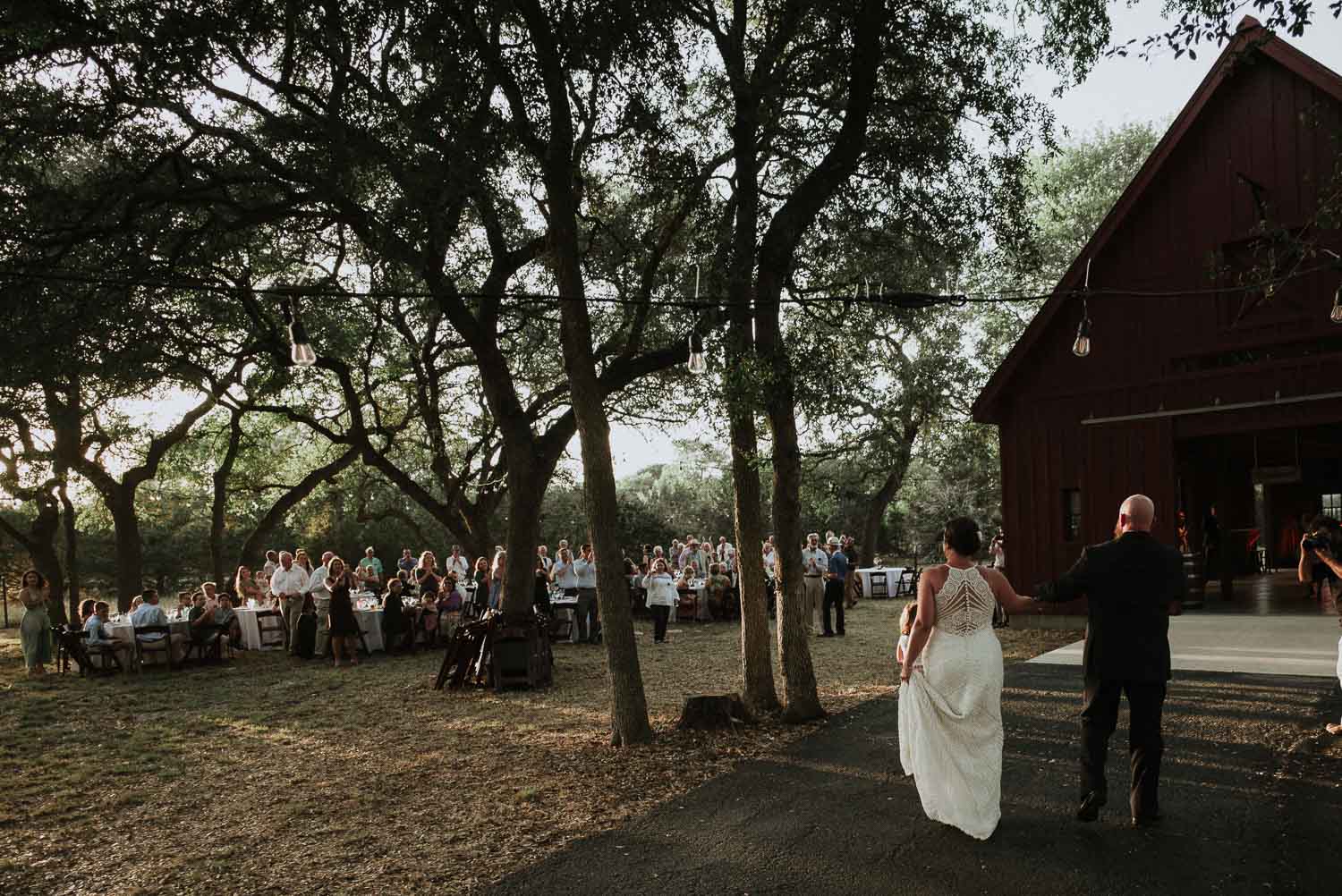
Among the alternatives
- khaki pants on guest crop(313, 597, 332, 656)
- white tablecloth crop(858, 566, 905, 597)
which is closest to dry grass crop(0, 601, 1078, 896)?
khaki pants on guest crop(313, 597, 332, 656)

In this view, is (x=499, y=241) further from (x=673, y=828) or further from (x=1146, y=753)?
(x=1146, y=753)

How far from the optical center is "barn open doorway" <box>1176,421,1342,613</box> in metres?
19.0

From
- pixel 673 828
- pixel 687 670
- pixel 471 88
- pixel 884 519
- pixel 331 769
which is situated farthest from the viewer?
pixel 884 519

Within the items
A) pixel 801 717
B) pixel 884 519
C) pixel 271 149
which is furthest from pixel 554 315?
pixel 884 519

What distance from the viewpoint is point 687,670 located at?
13984 millimetres

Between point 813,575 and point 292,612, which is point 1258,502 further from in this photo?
point 292,612

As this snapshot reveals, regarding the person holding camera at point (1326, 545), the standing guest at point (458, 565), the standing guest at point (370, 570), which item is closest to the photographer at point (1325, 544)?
the person holding camera at point (1326, 545)

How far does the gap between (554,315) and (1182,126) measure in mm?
12091

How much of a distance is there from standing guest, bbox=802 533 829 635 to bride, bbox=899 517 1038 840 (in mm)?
11884

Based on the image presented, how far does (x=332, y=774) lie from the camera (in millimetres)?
8297

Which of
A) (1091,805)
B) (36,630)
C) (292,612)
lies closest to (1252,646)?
(1091,805)

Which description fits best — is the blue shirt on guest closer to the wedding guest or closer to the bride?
the wedding guest

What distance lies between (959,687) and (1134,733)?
→ 106cm

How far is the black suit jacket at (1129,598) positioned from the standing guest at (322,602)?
13.9 m
